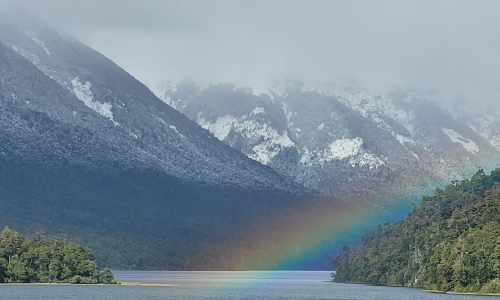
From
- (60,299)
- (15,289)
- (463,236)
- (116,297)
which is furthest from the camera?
(463,236)

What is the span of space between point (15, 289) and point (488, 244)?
276 ft

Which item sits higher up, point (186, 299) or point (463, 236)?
point (463, 236)

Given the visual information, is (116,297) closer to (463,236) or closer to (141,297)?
(141,297)

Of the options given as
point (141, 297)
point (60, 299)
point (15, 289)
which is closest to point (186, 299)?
point (141, 297)

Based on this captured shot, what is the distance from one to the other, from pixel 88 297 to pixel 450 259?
2570 inches

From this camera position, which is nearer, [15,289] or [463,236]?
[15,289]

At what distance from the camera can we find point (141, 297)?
567 ft

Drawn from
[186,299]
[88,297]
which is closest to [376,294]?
[186,299]

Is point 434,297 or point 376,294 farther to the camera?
point 376,294

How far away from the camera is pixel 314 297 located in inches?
7283

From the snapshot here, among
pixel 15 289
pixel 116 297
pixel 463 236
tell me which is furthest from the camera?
pixel 463 236

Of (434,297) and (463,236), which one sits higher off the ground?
(463,236)

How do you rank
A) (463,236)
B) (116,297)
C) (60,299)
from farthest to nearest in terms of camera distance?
(463,236)
(116,297)
(60,299)

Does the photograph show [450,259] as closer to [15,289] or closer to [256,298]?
[256,298]
